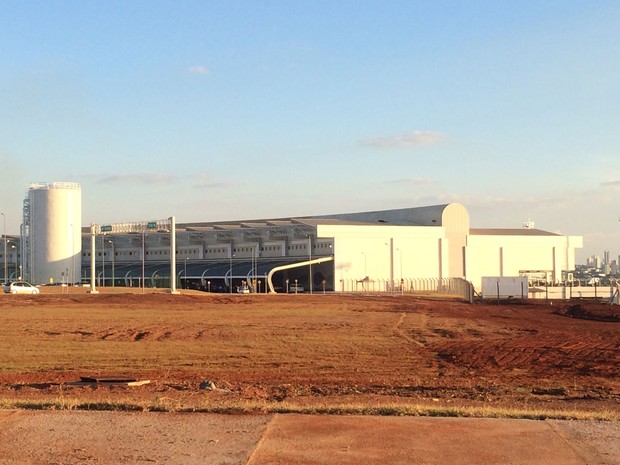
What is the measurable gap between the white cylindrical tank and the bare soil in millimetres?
59559

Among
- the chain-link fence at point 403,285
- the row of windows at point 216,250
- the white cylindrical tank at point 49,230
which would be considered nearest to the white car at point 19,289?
the white cylindrical tank at point 49,230

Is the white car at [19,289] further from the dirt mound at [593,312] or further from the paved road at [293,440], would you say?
the paved road at [293,440]

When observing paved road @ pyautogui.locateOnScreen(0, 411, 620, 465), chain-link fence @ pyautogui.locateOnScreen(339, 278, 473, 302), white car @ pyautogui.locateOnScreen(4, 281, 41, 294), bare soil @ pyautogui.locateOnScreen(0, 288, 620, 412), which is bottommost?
chain-link fence @ pyautogui.locateOnScreen(339, 278, 473, 302)

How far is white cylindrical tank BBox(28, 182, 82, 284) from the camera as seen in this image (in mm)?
108812

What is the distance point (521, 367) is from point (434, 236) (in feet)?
279

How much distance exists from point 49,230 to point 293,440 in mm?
105801

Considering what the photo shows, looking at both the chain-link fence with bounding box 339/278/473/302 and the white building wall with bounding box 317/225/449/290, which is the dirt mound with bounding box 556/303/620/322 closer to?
the chain-link fence with bounding box 339/278/473/302

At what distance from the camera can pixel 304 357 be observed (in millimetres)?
25891

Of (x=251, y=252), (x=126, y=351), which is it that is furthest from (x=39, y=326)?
(x=251, y=252)

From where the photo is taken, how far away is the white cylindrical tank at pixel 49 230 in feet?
357

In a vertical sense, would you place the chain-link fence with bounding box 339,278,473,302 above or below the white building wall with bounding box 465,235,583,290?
below

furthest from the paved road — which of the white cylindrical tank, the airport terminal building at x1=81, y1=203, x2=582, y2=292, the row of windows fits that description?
the white cylindrical tank

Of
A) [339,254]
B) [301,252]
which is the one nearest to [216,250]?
[301,252]

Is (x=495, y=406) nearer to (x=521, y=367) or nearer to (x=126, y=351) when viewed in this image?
(x=521, y=367)
